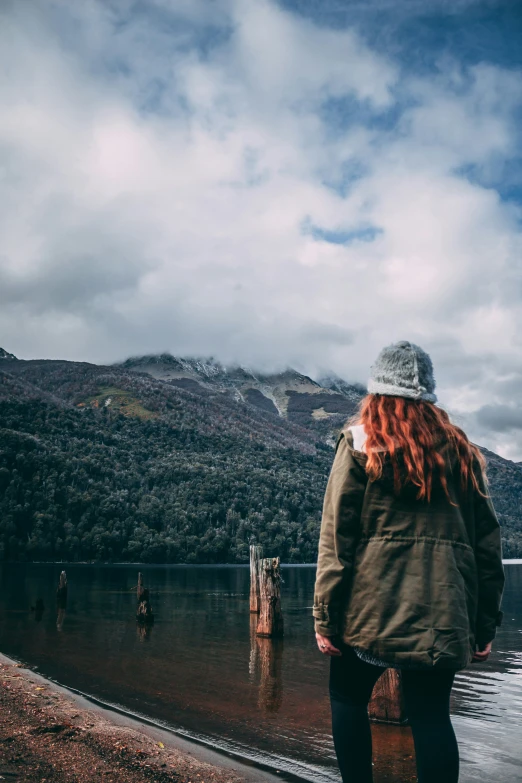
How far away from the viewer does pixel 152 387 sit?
181500 mm

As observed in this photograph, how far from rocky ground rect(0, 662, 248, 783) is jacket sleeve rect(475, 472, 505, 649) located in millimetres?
3584

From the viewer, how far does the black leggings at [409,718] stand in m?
2.91

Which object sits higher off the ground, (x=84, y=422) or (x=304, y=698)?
(x=84, y=422)

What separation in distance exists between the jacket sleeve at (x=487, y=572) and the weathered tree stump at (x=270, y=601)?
1724cm

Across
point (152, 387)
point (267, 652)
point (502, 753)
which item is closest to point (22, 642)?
point (267, 652)

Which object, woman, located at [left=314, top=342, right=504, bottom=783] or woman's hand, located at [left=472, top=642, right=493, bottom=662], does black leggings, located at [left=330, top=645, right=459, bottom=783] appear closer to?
woman, located at [left=314, top=342, right=504, bottom=783]

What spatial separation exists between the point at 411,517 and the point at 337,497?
14.8 inches

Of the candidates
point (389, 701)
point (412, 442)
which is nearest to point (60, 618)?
point (389, 701)

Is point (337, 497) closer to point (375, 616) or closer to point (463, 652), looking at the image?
point (375, 616)

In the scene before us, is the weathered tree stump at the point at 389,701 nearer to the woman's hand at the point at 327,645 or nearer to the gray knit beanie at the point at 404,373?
the woman's hand at the point at 327,645

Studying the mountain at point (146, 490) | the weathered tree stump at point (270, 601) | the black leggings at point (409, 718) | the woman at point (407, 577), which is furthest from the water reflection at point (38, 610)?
the mountain at point (146, 490)

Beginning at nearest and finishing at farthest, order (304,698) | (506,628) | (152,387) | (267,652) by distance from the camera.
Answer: (304,698)
(267,652)
(506,628)
(152,387)

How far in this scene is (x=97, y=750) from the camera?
6.34 m

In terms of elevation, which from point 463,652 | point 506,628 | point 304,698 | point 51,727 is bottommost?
point 506,628
